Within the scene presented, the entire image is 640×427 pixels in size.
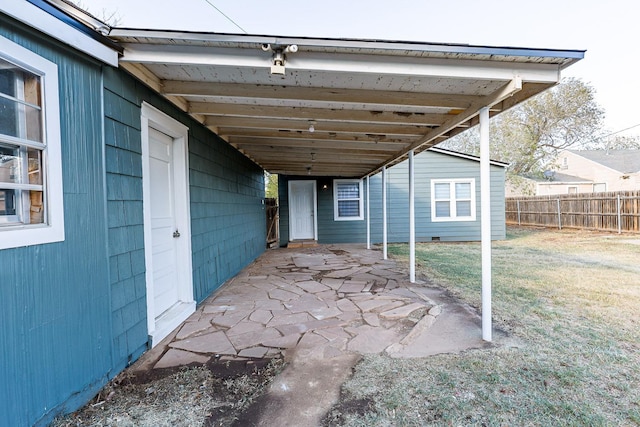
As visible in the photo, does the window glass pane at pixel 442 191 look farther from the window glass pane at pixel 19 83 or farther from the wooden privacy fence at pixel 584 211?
the window glass pane at pixel 19 83

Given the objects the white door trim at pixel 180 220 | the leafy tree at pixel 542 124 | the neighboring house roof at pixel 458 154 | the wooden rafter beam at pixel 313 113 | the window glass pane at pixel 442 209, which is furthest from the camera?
the leafy tree at pixel 542 124

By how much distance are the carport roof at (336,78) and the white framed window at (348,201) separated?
17.6 feet

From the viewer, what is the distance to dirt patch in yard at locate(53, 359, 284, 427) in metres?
1.69

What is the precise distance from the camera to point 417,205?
9680mm

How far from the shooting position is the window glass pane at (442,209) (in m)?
9.81

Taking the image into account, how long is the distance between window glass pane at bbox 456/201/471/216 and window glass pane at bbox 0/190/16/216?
33.5ft

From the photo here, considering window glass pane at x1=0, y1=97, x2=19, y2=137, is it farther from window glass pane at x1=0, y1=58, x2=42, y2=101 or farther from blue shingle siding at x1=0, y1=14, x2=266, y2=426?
blue shingle siding at x1=0, y1=14, x2=266, y2=426

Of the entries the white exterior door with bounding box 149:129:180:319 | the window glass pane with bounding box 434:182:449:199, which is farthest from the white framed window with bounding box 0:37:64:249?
the window glass pane with bounding box 434:182:449:199

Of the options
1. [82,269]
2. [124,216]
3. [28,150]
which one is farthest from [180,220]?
[28,150]

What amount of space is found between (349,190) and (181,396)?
822 cm

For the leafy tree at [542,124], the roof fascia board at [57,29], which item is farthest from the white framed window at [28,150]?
the leafy tree at [542,124]

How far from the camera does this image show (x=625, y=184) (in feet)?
63.5

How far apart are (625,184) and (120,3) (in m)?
28.2

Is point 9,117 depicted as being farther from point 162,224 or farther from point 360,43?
point 360,43
